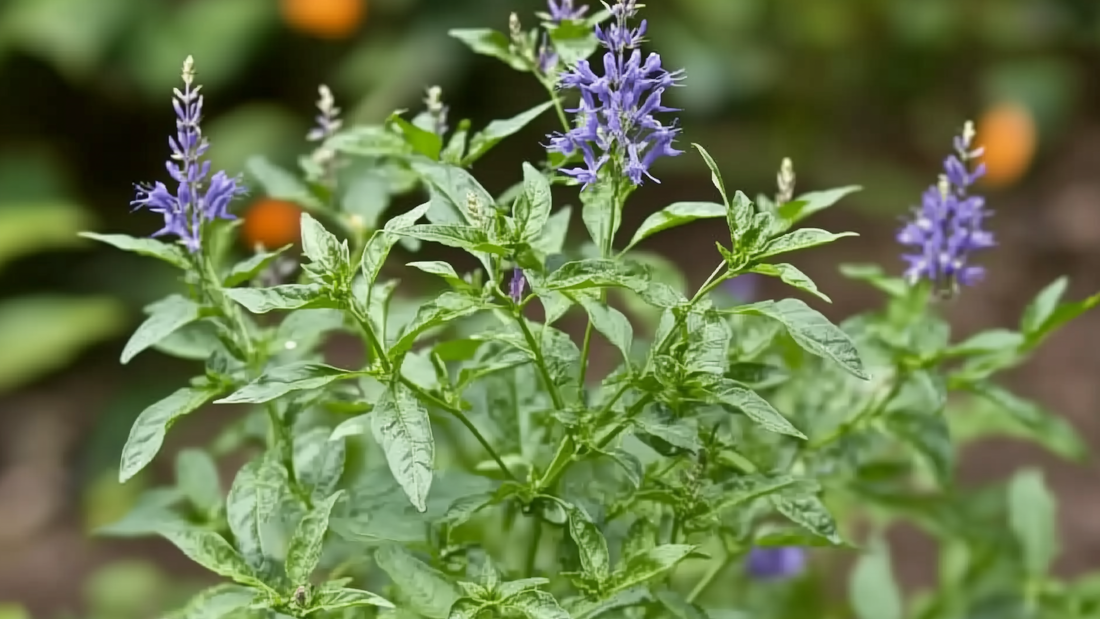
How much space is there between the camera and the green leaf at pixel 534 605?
72 centimetres

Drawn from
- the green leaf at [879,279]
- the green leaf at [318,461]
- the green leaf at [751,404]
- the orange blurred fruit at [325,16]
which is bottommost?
the green leaf at [318,461]

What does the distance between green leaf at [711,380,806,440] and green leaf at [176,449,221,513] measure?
44cm

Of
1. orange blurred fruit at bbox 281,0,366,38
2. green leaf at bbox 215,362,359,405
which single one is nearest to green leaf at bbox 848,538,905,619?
green leaf at bbox 215,362,359,405

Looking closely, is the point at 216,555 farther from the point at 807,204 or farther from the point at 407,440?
the point at 807,204

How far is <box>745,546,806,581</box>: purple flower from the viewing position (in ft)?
4.22

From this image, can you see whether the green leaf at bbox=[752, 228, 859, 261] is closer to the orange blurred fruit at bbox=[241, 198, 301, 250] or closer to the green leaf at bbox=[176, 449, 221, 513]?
the green leaf at bbox=[176, 449, 221, 513]

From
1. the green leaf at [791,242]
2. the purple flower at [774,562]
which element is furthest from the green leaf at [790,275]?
the purple flower at [774,562]

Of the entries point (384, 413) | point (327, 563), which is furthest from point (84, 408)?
point (384, 413)

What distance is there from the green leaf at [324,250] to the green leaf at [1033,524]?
2.48ft

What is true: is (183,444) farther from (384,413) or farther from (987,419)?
(384,413)

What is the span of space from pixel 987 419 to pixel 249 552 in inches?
36.2

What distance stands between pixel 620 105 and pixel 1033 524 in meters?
0.69

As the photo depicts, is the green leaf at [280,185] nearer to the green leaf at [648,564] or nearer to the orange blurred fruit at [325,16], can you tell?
the green leaf at [648,564]

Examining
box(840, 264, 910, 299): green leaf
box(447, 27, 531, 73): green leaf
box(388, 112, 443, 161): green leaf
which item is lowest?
box(840, 264, 910, 299): green leaf
